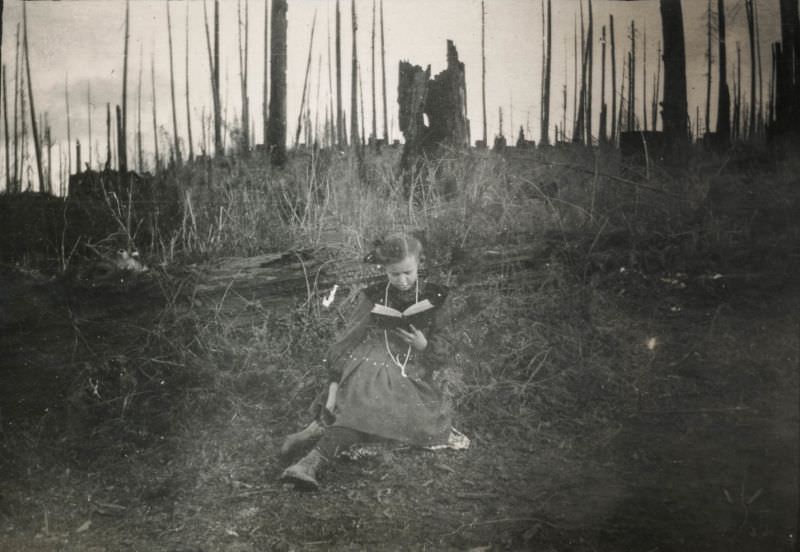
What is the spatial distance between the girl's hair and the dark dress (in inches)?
6.5

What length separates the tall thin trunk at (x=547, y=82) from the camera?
3500mm

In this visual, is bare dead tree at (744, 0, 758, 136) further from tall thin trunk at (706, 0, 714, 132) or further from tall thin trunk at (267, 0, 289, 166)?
tall thin trunk at (267, 0, 289, 166)

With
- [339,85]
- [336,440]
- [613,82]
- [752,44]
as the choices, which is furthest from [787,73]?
[336,440]

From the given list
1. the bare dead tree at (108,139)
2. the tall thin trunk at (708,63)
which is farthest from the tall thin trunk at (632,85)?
the bare dead tree at (108,139)

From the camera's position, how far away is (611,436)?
275 centimetres

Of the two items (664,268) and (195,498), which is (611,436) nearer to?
(664,268)

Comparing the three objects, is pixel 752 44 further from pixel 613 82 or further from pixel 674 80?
pixel 613 82

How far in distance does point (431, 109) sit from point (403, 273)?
1632 millimetres

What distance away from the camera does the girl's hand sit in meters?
2.89

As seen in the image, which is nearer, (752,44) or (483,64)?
(752,44)

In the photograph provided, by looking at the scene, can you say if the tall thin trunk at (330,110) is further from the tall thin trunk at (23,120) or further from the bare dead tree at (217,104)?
the tall thin trunk at (23,120)

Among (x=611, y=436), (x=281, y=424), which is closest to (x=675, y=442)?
(x=611, y=436)

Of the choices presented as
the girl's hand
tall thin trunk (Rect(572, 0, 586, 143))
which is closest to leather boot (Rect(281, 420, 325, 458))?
the girl's hand

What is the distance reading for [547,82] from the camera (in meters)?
3.68
